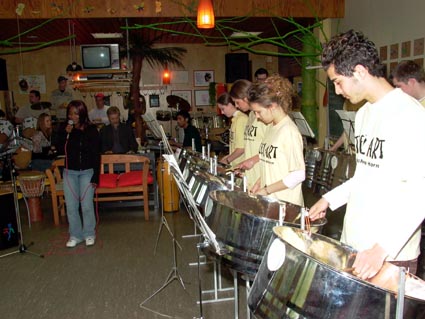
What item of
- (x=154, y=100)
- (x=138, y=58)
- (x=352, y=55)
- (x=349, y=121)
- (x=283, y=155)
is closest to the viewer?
(x=352, y=55)

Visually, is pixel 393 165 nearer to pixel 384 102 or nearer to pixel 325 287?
pixel 384 102

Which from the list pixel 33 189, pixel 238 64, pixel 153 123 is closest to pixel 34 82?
pixel 238 64

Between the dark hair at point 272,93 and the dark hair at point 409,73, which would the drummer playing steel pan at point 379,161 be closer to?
the dark hair at point 272,93

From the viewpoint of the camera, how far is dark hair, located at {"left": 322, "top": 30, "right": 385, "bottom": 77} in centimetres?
100

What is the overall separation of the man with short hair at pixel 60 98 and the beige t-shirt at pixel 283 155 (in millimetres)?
5624

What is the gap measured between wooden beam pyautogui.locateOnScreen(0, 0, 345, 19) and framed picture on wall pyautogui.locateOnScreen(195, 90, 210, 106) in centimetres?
326

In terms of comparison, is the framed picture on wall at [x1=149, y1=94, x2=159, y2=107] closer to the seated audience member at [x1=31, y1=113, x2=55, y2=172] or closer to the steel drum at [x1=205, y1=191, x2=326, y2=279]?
the seated audience member at [x1=31, y1=113, x2=55, y2=172]

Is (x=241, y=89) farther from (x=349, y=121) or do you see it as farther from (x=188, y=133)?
(x=188, y=133)

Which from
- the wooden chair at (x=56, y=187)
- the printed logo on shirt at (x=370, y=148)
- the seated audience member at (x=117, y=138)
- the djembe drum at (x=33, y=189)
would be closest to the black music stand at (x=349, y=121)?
the printed logo on shirt at (x=370, y=148)

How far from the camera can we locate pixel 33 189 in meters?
3.58

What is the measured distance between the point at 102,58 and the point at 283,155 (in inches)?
141

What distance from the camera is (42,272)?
257 centimetres

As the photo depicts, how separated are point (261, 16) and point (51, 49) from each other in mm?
4193

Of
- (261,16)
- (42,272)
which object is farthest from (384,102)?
(261,16)
